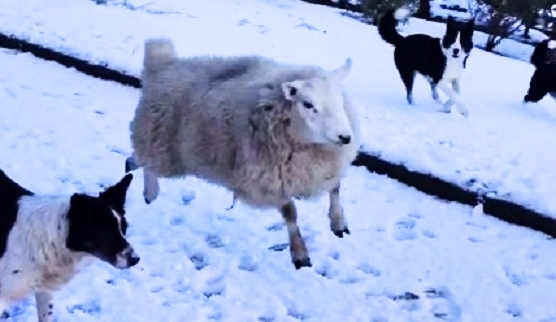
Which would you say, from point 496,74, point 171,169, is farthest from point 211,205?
point 496,74

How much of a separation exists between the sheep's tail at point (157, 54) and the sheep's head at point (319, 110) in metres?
1.36

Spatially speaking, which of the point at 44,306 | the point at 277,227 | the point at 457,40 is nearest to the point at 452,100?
the point at 457,40

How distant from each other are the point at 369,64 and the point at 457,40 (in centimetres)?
215

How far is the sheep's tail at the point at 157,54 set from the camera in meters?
6.30

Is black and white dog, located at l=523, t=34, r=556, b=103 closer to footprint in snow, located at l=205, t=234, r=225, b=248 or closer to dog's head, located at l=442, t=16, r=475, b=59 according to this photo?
dog's head, located at l=442, t=16, r=475, b=59

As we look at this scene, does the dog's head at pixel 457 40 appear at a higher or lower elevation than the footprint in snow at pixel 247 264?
higher

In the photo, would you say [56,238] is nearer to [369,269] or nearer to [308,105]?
[308,105]

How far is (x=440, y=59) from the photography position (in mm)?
9086

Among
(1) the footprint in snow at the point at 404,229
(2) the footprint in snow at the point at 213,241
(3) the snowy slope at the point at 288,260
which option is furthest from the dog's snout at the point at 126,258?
(1) the footprint in snow at the point at 404,229

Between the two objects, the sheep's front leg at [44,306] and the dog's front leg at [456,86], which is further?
the dog's front leg at [456,86]

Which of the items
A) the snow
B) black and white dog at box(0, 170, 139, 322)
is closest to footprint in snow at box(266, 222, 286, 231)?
the snow

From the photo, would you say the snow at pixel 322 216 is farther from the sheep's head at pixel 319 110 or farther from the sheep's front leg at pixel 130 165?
the sheep's head at pixel 319 110

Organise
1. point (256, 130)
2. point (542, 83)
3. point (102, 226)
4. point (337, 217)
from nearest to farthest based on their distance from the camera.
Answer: point (102, 226) < point (256, 130) < point (337, 217) < point (542, 83)

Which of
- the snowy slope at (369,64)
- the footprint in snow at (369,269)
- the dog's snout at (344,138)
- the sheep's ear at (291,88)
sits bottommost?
the snowy slope at (369,64)
